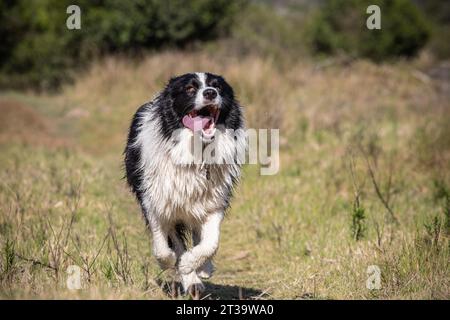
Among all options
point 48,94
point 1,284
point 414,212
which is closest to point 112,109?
point 48,94

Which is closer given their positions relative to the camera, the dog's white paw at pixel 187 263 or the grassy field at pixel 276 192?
the dog's white paw at pixel 187 263

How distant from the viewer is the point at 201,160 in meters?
5.41

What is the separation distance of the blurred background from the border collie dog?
34 cm

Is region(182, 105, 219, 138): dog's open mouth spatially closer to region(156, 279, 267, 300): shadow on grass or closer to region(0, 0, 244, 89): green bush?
region(156, 279, 267, 300): shadow on grass

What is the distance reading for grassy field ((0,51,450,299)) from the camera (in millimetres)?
5398

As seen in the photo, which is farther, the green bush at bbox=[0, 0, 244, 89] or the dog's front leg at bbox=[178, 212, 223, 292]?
the green bush at bbox=[0, 0, 244, 89]

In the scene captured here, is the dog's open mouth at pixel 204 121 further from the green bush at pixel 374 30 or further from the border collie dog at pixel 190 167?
the green bush at pixel 374 30

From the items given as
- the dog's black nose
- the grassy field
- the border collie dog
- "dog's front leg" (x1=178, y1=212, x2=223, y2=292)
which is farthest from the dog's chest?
the dog's black nose

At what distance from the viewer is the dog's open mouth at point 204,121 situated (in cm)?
532

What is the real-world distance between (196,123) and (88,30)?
52.3 ft

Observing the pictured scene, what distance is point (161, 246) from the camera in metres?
5.45

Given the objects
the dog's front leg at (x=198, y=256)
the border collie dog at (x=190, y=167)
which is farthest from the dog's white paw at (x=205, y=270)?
the dog's front leg at (x=198, y=256)

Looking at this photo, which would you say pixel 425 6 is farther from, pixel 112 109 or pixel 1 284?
pixel 1 284

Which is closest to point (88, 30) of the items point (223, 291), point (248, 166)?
point (248, 166)
